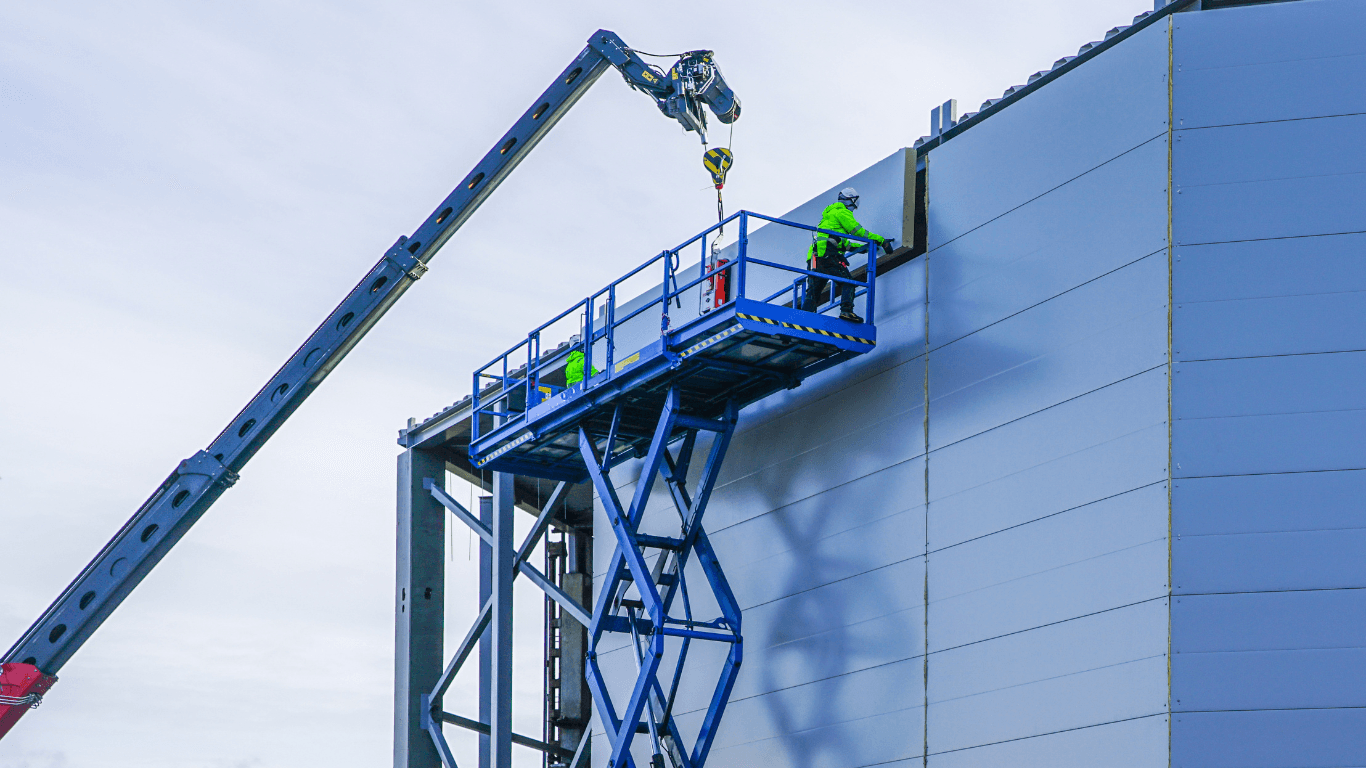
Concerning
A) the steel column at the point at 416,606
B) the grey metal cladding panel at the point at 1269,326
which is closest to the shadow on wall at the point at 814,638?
the grey metal cladding panel at the point at 1269,326

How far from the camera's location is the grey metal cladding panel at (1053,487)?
1962cm

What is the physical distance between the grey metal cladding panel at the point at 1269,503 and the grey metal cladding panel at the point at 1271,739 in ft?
7.08

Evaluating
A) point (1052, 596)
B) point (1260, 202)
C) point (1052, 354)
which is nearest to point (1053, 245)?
point (1052, 354)

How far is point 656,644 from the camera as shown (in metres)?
24.4

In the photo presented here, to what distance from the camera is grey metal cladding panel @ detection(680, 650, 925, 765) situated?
73.4ft

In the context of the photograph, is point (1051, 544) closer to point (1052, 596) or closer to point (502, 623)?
point (1052, 596)

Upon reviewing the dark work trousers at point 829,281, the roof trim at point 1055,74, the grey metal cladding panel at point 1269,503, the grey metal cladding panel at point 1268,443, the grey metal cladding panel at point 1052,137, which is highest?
the roof trim at point 1055,74

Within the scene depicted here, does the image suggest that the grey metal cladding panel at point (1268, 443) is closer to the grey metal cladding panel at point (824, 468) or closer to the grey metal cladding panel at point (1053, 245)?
the grey metal cladding panel at point (1053, 245)

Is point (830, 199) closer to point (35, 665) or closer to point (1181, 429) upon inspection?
point (1181, 429)

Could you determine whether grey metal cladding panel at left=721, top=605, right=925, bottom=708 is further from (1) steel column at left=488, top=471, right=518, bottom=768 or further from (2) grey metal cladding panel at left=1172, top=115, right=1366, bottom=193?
(1) steel column at left=488, top=471, right=518, bottom=768

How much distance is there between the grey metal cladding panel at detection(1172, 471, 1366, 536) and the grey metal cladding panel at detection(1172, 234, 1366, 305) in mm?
2307

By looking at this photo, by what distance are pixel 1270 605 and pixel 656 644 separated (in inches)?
369

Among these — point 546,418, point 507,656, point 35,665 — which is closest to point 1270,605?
point 546,418

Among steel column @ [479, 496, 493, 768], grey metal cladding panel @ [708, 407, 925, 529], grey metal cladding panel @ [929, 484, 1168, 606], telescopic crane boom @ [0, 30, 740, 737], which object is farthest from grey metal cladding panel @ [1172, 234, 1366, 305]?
steel column @ [479, 496, 493, 768]
